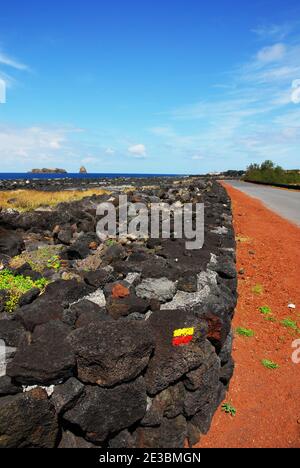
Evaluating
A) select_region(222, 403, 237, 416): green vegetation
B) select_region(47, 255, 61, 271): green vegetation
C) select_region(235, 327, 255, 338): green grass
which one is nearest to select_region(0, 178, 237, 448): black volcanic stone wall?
select_region(222, 403, 237, 416): green vegetation

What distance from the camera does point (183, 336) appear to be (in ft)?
12.8

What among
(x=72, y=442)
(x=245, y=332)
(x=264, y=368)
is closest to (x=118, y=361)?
(x=72, y=442)

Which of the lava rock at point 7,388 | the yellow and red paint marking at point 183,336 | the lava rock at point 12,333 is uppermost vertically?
the lava rock at point 12,333

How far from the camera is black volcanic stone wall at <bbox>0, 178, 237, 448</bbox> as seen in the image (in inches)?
122

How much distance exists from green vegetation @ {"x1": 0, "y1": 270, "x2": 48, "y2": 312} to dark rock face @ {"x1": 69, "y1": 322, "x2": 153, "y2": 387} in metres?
1.84

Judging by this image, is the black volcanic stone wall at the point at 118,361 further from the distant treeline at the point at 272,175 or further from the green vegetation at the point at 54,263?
the distant treeline at the point at 272,175

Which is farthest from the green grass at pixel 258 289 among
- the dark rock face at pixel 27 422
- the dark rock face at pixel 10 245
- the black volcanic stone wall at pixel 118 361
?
the dark rock face at pixel 27 422

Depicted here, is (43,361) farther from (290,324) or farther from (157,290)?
(290,324)

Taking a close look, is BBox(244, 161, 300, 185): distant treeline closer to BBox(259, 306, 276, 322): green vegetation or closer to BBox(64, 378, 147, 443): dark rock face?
BBox(259, 306, 276, 322): green vegetation

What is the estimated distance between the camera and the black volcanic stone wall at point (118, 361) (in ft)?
10.2

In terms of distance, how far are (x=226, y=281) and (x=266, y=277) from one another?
3.31m

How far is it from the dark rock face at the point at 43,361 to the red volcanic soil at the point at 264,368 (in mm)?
1965

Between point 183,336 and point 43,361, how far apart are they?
1.46 metres
